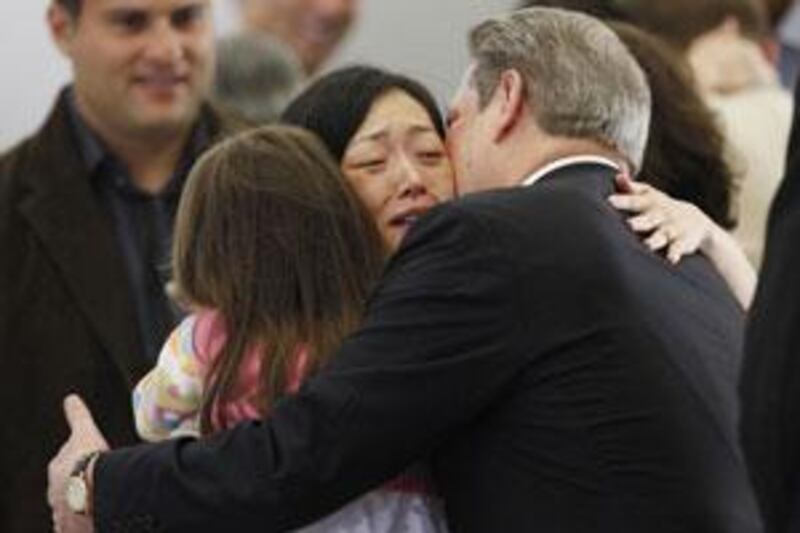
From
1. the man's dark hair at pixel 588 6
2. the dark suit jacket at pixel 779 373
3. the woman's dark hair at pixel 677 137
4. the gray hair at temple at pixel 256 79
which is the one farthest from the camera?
the gray hair at temple at pixel 256 79

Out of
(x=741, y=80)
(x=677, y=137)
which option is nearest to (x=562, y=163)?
(x=677, y=137)

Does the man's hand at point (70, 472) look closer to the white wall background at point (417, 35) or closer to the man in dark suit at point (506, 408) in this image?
the man in dark suit at point (506, 408)

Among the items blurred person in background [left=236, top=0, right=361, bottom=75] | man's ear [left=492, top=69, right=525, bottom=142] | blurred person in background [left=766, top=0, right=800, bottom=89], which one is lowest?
blurred person in background [left=766, top=0, right=800, bottom=89]

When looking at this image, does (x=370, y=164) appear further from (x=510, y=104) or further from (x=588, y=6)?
(x=588, y=6)

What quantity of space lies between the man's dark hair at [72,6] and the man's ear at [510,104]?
6.76 feet

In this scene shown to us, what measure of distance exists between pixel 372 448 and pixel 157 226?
1.95 meters

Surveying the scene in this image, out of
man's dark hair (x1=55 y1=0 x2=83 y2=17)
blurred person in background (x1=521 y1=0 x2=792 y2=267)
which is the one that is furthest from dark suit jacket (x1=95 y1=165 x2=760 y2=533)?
man's dark hair (x1=55 y1=0 x2=83 y2=17)

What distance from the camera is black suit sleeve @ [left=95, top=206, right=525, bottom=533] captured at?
2914 mm

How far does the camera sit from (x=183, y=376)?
10.4 ft

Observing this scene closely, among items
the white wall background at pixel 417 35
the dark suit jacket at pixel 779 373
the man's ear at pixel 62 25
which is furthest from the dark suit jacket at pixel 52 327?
the white wall background at pixel 417 35

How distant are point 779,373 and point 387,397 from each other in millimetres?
602

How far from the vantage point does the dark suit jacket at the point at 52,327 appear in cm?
451

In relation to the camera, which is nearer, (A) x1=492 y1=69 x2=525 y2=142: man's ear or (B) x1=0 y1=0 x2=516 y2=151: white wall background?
(A) x1=492 y1=69 x2=525 y2=142: man's ear

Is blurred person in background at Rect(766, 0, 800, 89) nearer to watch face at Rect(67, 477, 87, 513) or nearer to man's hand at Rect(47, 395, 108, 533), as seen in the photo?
man's hand at Rect(47, 395, 108, 533)
